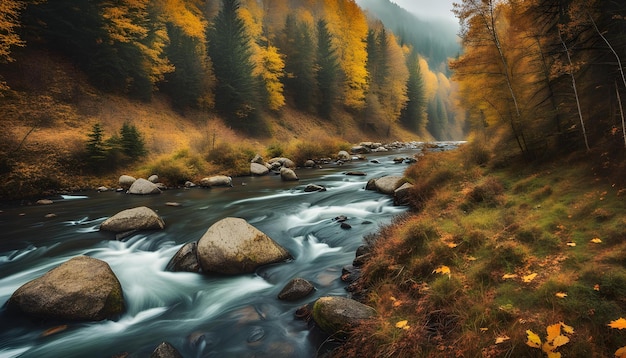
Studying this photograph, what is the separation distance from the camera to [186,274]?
671cm

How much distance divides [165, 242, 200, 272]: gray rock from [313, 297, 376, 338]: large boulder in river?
3.40 metres

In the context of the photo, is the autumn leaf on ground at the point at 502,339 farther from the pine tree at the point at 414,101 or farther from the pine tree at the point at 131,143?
the pine tree at the point at 414,101

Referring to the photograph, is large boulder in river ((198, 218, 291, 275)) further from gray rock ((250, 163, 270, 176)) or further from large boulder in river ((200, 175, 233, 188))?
gray rock ((250, 163, 270, 176))

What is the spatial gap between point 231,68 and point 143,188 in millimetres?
19407

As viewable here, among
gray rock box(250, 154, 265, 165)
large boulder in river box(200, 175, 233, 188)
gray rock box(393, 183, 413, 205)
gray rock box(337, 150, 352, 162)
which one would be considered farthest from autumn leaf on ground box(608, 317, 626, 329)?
gray rock box(337, 150, 352, 162)

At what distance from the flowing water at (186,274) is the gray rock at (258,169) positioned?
5.46 m

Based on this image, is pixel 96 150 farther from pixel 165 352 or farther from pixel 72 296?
pixel 165 352

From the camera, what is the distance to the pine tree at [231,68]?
1206 inches

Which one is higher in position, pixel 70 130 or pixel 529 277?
pixel 70 130

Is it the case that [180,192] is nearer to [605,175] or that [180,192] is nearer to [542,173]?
[542,173]

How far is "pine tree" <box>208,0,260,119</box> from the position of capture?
101 ft

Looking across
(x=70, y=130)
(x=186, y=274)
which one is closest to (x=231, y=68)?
(x=70, y=130)

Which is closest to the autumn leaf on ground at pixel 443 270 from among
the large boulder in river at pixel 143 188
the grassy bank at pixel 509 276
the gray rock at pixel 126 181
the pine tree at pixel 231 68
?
the grassy bank at pixel 509 276

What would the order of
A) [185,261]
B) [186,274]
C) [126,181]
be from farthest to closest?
[126,181], [185,261], [186,274]
